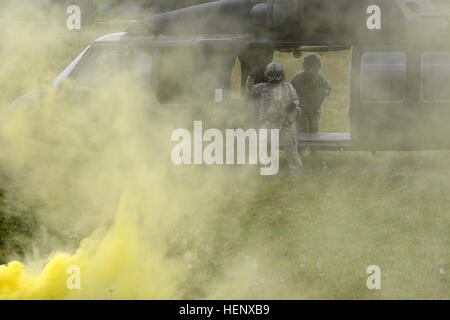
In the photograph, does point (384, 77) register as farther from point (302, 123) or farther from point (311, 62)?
point (302, 123)

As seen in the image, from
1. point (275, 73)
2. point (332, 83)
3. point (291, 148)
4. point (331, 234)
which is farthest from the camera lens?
point (332, 83)

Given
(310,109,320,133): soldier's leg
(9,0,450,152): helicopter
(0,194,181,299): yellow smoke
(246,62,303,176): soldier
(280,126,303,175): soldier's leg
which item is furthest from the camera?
(310,109,320,133): soldier's leg

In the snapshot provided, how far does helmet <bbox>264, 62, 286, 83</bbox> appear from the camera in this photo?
29.8 feet

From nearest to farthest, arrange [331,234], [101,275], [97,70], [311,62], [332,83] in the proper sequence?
[101,275]
[331,234]
[97,70]
[311,62]
[332,83]

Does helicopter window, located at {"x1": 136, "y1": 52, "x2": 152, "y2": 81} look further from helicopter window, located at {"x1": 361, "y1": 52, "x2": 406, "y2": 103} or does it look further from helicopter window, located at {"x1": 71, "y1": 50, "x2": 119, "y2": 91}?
helicopter window, located at {"x1": 361, "y1": 52, "x2": 406, "y2": 103}

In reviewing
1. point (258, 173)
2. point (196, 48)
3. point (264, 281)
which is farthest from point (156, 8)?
point (264, 281)

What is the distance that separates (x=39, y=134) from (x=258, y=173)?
419 centimetres

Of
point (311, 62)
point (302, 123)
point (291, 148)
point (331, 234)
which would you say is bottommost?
point (331, 234)

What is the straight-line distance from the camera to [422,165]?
998 cm

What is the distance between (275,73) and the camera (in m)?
9.09

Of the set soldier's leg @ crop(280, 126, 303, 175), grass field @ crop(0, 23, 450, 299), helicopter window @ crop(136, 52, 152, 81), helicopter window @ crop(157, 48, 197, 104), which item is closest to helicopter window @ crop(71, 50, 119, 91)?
helicopter window @ crop(136, 52, 152, 81)

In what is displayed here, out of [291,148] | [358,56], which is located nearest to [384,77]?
[358,56]

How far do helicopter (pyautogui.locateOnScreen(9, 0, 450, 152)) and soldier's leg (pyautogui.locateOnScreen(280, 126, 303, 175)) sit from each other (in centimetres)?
115

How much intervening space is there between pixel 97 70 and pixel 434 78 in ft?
20.5
